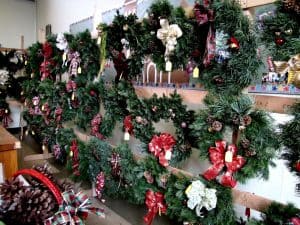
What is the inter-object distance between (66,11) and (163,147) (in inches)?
115

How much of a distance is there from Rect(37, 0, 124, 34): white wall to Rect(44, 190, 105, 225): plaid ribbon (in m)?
2.17

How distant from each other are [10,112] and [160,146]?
4230 millimetres

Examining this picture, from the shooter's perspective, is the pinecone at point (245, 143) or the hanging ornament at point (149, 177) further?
the hanging ornament at point (149, 177)

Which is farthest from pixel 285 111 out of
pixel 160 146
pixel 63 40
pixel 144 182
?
pixel 63 40

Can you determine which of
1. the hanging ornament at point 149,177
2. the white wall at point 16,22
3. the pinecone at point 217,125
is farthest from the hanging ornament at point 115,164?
the white wall at point 16,22

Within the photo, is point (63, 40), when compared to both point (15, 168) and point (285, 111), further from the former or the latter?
point (285, 111)

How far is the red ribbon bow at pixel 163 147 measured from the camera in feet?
5.17

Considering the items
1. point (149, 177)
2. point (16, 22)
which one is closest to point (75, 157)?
point (149, 177)

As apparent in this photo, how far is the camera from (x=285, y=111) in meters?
1.15

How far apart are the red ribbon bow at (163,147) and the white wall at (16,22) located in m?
4.55

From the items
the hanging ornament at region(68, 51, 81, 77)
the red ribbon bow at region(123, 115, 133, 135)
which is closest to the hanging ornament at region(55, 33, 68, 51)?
the hanging ornament at region(68, 51, 81, 77)

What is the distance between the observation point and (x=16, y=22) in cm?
508

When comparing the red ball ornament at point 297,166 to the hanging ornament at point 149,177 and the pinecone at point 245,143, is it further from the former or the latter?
the hanging ornament at point 149,177

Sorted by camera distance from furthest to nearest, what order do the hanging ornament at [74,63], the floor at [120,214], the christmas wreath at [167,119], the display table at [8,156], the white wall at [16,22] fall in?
the white wall at [16,22]
the hanging ornament at [74,63]
the floor at [120,214]
the christmas wreath at [167,119]
the display table at [8,156]
